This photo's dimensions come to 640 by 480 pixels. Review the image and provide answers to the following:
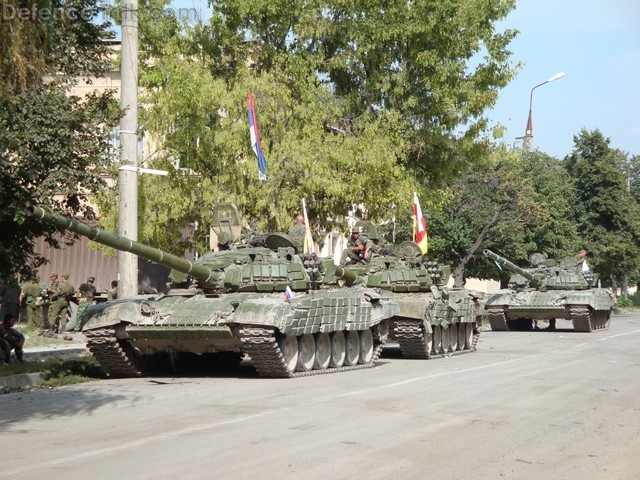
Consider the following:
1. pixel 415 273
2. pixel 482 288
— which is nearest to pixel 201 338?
pixel 415 273

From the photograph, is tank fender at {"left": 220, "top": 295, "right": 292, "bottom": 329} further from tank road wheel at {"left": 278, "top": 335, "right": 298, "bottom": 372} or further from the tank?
the tank

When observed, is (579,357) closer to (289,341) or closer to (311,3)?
(289,341)

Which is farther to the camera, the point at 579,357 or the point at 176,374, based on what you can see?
the point at 579,357

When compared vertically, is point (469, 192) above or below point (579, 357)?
above

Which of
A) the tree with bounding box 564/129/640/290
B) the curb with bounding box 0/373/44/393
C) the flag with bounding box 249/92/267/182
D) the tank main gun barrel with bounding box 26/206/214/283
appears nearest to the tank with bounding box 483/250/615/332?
the flag with bounding box 249/92/267/182

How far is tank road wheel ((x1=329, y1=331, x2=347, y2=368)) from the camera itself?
16984mm

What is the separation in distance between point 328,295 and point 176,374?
108 inches

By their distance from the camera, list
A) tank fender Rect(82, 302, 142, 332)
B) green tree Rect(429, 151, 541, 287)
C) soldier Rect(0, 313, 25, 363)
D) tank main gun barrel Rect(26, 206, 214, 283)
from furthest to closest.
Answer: green tree Rect(429, 151, 541, 287)
soldier Rect(0, 313, 25, 363)
tank fender Rect(82, 302, 142, 332)
tank main gun barrel Rect(26, 206, 214, 283)

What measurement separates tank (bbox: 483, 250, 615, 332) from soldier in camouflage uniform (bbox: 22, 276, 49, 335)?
12.6 m

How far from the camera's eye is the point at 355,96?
28125 mm

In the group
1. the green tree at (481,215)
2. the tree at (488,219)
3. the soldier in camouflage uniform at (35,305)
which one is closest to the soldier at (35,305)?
the soldier in camouflage uniform at (35,305)

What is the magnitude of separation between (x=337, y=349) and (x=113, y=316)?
410cm

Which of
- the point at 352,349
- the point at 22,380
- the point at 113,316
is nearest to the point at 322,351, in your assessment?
the point at 352,349

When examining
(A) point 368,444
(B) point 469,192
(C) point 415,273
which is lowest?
(A) point 368,444
